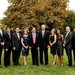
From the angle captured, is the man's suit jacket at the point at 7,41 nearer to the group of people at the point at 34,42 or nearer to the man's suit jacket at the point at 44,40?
the group of people at the point at 34,42

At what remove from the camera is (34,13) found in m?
60.0

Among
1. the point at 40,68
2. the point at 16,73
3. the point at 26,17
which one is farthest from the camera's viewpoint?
the point at 26,17

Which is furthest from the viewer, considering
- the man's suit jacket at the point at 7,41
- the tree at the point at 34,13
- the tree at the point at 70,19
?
the tree at the point at 70,19

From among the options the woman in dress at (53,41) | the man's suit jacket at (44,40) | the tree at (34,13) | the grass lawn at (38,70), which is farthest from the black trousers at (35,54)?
the tree at (34,13)

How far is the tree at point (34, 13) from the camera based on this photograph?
5900 centimetres

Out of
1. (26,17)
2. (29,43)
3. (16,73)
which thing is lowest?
(16,73)

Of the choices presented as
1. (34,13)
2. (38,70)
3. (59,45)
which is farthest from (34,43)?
(34,13)

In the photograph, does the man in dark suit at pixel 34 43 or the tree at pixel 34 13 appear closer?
the man in dark suit at pixel 34 43

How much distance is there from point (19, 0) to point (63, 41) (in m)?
44.2

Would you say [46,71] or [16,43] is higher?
[16,43]

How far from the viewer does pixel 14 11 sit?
62.1 metres

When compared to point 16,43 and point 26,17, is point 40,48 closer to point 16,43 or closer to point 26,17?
point 16,43

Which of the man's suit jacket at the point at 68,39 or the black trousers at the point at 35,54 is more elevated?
the man's suit jacket at the point at 68,39

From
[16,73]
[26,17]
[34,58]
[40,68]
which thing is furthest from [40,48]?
[26,17]
